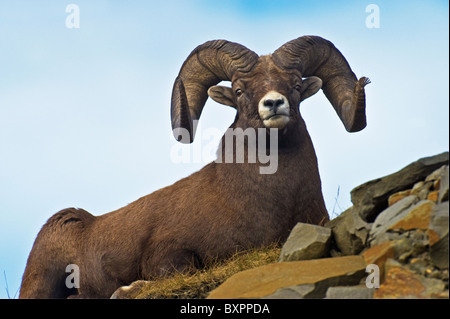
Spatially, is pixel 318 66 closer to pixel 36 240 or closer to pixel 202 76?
pixel 202 76

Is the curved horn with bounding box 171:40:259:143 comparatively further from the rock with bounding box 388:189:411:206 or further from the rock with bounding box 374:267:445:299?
the rock with bounding box 374:267:445:299

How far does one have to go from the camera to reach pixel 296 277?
7449 mm

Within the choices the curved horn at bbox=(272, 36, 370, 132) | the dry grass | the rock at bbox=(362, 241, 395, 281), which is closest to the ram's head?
the curved horn at bbox=(272, 36, 370, 132)

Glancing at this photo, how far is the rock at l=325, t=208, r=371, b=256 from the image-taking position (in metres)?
8.05

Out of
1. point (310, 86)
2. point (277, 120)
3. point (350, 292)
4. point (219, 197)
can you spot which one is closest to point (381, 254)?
point (350, 292)

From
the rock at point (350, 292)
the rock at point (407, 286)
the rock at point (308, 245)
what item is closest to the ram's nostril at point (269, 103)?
the rock at point (308, 245)

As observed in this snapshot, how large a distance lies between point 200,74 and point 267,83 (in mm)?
1877

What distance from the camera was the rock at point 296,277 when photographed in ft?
23.7

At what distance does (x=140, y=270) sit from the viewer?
11.0 m

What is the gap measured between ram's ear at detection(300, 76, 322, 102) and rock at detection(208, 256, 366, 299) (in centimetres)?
449

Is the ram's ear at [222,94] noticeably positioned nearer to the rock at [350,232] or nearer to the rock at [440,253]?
the rock at [350,232]
